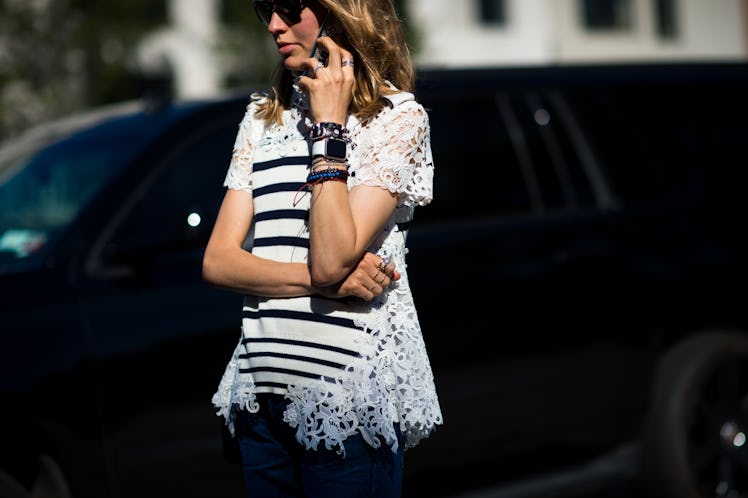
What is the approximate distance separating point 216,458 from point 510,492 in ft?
3.75

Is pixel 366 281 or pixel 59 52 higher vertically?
pixel 59 52

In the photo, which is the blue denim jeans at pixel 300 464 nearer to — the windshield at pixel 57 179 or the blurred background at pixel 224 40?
the windshield at pixel 57 179

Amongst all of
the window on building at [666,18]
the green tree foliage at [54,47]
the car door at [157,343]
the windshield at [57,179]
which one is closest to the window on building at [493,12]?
the window on building at [666,18]

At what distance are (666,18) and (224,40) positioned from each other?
11419 mm

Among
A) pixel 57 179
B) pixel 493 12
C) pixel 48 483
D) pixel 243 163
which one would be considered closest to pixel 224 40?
pixel 493 12

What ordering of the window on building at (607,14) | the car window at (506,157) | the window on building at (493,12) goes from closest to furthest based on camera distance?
the car window at (506,157) → the window on building at (493,12) → the window on building at (607,14)

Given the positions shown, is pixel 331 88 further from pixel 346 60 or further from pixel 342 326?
pixel 342 326

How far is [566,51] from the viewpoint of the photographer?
2438 centimetres

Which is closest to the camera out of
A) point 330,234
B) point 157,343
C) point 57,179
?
point 330,234

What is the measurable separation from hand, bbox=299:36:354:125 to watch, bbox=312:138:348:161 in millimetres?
45

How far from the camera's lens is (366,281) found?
6.45 feet

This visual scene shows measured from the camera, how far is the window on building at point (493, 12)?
79.7 feet

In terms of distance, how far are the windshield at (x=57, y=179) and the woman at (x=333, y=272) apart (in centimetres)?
125

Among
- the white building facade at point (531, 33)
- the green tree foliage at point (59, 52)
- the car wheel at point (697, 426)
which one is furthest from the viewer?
the white building facade at point (531, 33)
